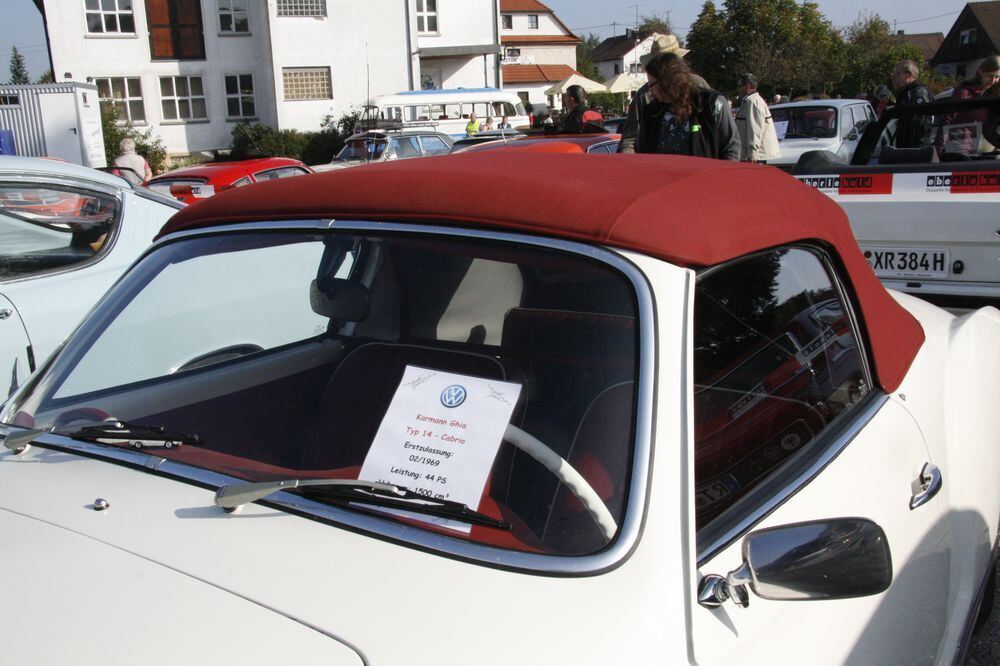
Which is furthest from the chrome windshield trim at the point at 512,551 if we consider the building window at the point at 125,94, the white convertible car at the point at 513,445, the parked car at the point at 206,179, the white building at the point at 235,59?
the building window at the point at 125,94

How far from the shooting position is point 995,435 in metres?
2.72

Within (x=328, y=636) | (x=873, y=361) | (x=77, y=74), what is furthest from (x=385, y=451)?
(x=77, y=74)

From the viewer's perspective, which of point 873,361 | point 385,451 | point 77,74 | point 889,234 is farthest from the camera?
point 77,74

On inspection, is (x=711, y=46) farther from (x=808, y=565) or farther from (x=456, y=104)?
(x=808, y=565)

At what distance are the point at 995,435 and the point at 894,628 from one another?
1.09 metres

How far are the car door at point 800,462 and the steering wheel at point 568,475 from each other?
0.58 ft

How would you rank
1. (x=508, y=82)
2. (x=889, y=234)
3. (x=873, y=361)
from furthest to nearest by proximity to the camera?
(x=508, y=82) → (x=889, y=234) → (x=873, y=361)

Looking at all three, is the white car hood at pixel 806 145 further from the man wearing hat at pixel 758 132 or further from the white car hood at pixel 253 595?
the white car hood at pixel 253 595

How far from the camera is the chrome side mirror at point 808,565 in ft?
4.78

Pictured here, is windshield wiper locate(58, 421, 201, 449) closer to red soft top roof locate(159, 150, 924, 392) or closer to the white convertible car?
the white convertible car

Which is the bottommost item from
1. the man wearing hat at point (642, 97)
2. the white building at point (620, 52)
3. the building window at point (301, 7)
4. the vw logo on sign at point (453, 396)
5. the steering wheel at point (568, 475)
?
the steering wheel at point (568, 475)

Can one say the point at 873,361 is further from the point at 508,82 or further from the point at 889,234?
the point at 508,82

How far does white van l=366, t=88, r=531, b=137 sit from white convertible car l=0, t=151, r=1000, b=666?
21.2 meters

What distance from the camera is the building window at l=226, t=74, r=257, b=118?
35.8 m
